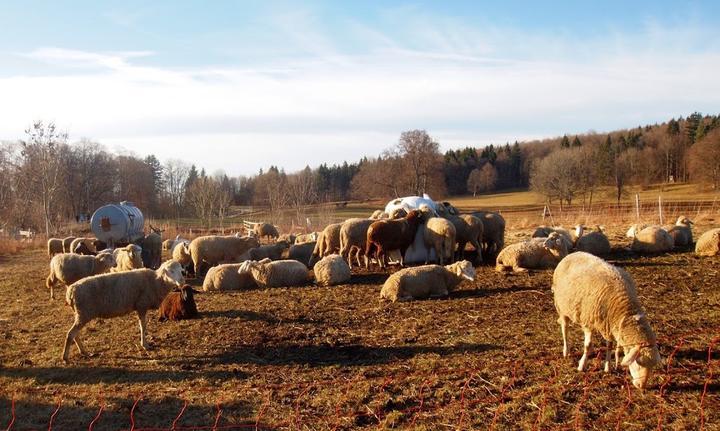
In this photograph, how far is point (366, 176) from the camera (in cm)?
6312

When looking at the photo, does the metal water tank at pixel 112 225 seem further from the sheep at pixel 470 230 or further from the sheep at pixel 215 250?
the sheep at pixel 470 230

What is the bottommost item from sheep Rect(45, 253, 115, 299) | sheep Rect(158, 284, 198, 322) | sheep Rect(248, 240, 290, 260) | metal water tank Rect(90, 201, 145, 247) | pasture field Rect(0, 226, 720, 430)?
pasture field Rect(0, 226, 720, 430)

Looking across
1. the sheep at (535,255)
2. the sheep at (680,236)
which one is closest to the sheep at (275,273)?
the sheep at (535,255)

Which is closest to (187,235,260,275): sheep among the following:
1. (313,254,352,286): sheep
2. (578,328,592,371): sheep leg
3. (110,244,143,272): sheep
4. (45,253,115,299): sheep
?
(110,244,143,272): sheep

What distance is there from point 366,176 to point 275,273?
49993 mm

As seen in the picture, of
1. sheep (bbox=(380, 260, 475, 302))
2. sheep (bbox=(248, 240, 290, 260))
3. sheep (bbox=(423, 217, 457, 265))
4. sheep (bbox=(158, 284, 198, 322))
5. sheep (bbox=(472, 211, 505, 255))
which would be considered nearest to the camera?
sheep (bbox=(158, 284, 198, 322))

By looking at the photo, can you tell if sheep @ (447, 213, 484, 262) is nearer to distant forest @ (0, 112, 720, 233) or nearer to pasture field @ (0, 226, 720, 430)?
pasture field @ (0, 226, 720, 430)

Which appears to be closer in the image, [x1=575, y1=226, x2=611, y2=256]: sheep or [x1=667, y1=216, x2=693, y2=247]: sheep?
→ [x1=575, y1=226, x2=611, y2=256]: sheep

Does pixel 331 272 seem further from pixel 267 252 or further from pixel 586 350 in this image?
pixel 586 350

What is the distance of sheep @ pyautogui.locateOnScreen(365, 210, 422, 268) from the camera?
1524 cm

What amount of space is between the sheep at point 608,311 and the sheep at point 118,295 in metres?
6.50

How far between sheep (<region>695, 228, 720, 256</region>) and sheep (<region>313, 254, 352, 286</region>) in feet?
33.0

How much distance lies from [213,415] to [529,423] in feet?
11.6

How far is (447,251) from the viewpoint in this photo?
49.8 ft
